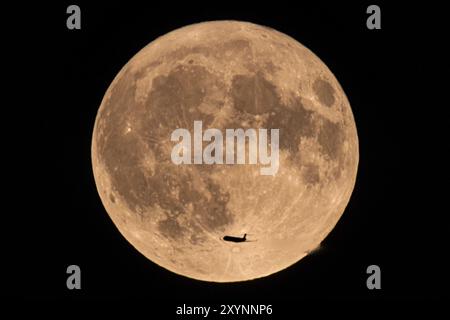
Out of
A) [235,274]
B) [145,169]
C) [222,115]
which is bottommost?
[235,274]

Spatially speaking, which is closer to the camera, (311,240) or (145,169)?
(145,169)

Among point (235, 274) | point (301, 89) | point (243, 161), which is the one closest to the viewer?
point (243, 161)

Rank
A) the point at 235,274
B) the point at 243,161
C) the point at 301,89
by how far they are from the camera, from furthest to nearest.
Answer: the point at 235,274
the point at 301,89
the point at 243,161

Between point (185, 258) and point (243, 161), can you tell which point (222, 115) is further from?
point (185, 258)

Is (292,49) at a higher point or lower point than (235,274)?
higher

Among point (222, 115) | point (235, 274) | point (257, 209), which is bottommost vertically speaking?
point (235, 274)

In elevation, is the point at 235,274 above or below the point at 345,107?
below

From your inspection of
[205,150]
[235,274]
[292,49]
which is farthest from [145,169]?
[292,49]

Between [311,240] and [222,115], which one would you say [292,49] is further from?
[311,240]

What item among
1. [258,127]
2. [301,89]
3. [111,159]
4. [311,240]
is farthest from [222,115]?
[311,240]

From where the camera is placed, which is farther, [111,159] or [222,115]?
[111,159]
